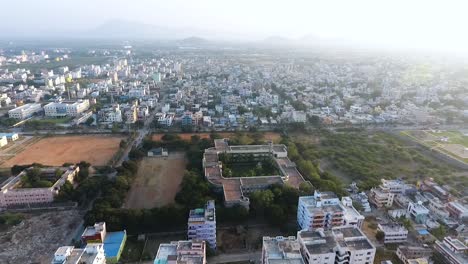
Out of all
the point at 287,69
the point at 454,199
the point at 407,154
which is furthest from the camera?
the point at 287,69

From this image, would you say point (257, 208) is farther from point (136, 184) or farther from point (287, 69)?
point (287, 69)

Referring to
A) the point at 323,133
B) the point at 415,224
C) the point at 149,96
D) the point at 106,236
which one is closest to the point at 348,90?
the point at 323,133

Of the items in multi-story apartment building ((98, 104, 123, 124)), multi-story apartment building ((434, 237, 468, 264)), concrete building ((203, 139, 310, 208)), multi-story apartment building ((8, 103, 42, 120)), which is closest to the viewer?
multi-story apartment building ((434, 237, 468, 264))

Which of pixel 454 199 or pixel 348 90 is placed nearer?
pixel 454 199

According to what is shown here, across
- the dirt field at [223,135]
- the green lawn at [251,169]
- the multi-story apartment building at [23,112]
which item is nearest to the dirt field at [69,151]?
the dirt field at [223,135]

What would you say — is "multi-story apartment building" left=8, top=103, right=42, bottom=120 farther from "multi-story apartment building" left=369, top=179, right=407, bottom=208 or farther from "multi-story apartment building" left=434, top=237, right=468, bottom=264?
"multi-story apartment building" left=434, top=237, right=468, bottom=264

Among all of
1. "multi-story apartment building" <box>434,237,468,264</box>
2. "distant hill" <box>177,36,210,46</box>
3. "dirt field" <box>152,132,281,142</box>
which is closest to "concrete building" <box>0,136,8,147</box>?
"dirt field" <box>152,132,281,142</box>

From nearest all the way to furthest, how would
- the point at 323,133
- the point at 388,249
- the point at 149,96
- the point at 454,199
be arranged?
the point at 388,249, the point at 454,199, the point at 323,133, the point at 149,96
